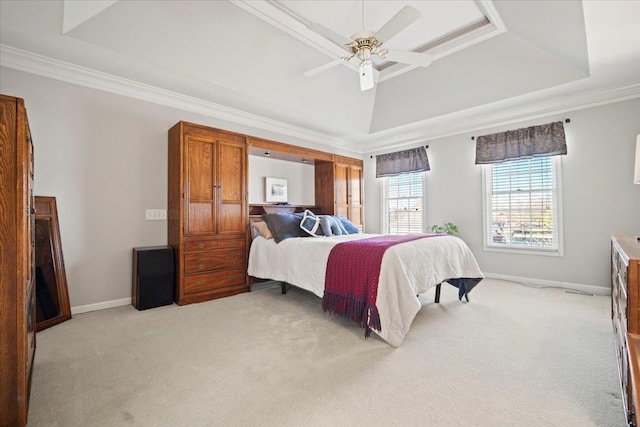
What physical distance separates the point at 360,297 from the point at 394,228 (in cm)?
364

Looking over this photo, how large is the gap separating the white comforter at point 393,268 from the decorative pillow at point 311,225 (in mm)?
352

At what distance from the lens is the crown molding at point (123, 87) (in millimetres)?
2746

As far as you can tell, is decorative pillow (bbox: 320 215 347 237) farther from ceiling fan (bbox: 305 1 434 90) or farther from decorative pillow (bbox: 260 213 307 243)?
ceiling fan (bbox: 305 1 434 90)

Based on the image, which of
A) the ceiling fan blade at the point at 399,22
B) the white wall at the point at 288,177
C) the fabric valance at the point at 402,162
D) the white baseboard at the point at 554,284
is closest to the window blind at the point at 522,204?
the white baseboard at the point at 554,284

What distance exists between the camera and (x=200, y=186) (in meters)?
3.52

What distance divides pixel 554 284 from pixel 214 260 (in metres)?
4.58

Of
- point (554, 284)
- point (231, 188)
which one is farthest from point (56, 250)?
point (554, 284)

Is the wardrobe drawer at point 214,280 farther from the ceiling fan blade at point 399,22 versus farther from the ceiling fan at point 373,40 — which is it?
the ceiling fan blade at point 399,22

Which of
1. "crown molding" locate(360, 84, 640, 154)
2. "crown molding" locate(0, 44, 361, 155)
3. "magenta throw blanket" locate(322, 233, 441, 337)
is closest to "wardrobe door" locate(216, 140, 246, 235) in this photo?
"crown molding" locate(0, 44, 361, 155)

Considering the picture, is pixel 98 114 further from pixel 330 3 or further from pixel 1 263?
pixel 330 3

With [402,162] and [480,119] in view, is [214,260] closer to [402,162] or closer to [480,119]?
[402,162]

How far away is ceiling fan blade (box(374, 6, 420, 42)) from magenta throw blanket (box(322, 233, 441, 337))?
176 centimetres

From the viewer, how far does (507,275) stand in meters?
4.33

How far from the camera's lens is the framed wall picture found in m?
4.71
